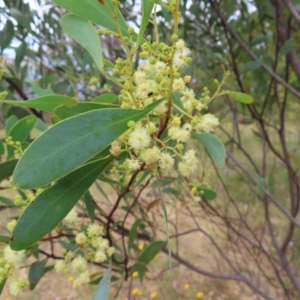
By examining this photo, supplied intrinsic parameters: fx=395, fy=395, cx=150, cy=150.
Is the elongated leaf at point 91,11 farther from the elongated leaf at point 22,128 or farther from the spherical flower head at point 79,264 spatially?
the spherical flower head at point 79,264

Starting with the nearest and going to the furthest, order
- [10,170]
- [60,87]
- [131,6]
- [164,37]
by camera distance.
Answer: [10,170]
[60,87]
[164,37]
[131,6]

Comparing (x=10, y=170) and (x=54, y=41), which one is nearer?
(x=10, y=170)

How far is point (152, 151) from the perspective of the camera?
1.61ft

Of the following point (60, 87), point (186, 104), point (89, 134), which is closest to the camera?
point (89, 134)

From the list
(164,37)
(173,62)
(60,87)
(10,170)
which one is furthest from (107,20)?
(164,37)

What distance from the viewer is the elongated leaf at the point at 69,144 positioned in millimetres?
419

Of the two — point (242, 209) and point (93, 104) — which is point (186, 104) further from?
point (242, 209)

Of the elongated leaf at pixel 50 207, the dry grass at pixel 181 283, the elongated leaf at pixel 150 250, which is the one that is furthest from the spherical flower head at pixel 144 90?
the dry grass at pixel 181 283

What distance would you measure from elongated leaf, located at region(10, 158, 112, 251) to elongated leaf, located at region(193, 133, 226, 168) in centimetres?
20

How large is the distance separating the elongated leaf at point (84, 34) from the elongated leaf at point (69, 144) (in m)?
0.07

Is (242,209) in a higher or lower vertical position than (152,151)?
lower

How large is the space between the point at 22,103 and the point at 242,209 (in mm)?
2412

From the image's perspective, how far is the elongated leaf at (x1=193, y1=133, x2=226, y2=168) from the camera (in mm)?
610

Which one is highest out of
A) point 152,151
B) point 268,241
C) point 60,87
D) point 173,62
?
point 173,62
